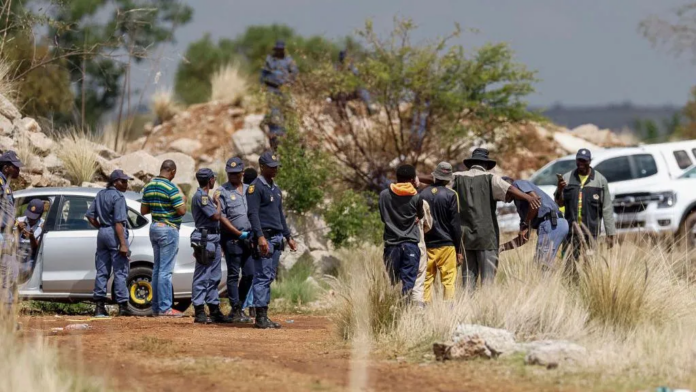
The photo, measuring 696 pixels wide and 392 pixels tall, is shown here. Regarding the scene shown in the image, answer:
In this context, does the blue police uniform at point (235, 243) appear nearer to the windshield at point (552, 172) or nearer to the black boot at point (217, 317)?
the black boot at point (217, 317)

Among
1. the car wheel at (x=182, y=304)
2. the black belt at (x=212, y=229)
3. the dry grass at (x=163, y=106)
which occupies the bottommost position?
the car wheel at (x=182, y=304)

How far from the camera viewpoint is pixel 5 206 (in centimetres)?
1083

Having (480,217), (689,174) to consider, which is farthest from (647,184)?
(480,217)

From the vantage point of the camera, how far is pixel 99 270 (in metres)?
13.4

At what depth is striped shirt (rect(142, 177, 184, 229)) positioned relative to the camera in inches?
512

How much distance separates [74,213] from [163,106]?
13.6 metres

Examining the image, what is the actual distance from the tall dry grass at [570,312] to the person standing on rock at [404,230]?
1.63 feet

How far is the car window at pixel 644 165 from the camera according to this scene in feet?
61.6

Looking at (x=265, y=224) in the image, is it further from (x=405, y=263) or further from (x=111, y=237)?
(x=111, y=237)

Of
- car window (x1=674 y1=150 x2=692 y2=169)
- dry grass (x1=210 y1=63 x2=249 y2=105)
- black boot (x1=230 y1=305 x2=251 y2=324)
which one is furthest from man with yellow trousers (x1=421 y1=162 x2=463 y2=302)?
dry grass (x1=210 y1=63 x2=249 y2=105)

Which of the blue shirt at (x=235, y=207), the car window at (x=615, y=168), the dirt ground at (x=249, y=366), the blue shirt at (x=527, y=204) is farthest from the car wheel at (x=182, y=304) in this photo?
the car window at (x=615, y=168)

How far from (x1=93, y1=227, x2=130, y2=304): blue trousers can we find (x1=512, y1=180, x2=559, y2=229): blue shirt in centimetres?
466

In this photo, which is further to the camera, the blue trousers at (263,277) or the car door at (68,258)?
the car door at (68,258)

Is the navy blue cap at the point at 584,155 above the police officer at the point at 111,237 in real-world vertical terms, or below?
above
